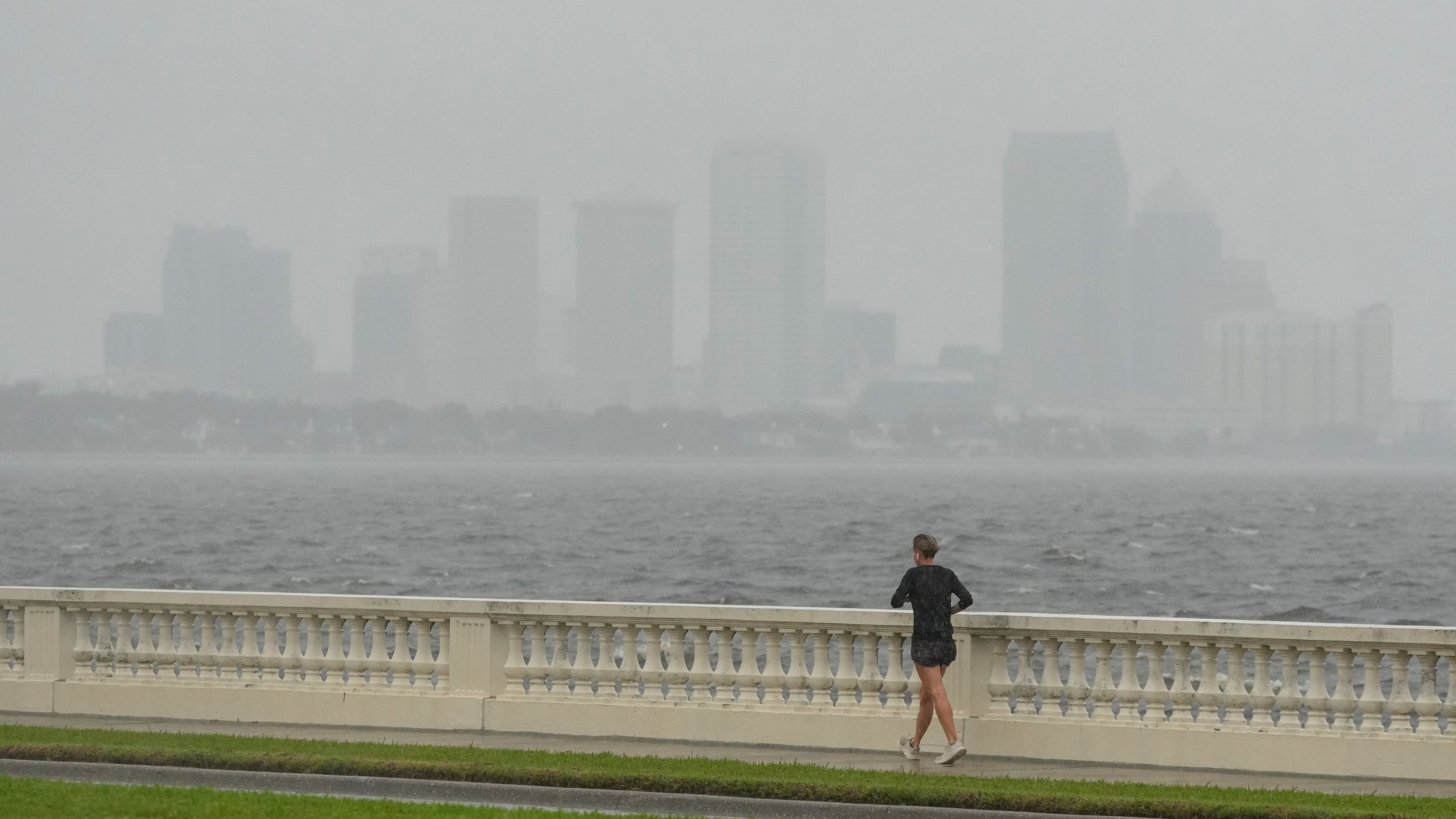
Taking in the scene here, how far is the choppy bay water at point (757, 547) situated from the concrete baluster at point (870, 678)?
48.8 m

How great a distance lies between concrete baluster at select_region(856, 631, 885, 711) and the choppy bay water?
48.8 m

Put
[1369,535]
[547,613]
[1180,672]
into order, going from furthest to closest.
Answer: [1369,535] → [547,613] → [1180,672]

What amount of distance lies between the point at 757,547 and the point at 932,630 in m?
81.5

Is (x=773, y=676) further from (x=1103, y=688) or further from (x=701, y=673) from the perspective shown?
(x=1103, y=688)

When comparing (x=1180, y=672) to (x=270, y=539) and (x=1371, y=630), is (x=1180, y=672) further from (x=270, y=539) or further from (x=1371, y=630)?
(x=270, y=539)

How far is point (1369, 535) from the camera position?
108 metres

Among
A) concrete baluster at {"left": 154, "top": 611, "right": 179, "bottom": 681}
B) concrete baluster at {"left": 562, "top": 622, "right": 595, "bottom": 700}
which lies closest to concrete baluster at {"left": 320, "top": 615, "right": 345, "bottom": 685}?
concrete baluster at {"left": 154, "top": 611, "right": 179, "bottom": 681}

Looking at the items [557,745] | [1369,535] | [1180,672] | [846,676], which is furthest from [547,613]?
[1369,535]

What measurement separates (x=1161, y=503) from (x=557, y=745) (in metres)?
Answer: 146

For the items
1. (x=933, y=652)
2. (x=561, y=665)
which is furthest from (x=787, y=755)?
(x=561, y=665)

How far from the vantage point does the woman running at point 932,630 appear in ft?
43.3

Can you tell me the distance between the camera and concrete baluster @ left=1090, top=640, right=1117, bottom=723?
13.7 m

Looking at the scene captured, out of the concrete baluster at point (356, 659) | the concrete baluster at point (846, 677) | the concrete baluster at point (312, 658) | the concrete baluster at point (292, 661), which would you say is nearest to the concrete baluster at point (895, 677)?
the concrete baluster at point (846, 677)

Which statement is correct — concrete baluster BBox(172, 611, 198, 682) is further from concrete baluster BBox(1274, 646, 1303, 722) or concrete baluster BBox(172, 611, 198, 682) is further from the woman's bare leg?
concrete baluster BBox(1274, 646, 1303, 722)
